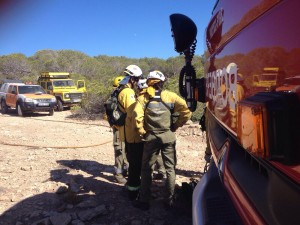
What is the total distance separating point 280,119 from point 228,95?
2.35 feet

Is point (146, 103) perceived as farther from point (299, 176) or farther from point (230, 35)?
point (299, 176)

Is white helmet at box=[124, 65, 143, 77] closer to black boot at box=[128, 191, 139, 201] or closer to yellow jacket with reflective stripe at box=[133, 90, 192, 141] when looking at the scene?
yellow jacket with reflective stripe at box=[133, 90, 192, 141]

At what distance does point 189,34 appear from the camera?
258cm

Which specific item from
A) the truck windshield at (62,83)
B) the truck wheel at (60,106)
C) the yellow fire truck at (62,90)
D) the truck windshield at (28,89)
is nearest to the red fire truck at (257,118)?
the truck windshield at (28,89)

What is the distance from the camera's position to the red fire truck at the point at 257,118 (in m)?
0.73

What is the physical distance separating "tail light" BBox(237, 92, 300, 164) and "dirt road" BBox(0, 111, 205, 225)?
339 centimetres

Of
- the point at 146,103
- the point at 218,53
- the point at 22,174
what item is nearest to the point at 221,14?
the point at 218,53

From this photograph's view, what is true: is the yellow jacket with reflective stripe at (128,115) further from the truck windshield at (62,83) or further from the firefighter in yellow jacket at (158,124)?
the truck windshield at (62,83)

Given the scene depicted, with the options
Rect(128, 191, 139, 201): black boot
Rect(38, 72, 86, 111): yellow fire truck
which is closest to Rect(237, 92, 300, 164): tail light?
Rect(128, 191, 139, 201): black boot

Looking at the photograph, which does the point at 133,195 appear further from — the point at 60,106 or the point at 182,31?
the point at 60,106

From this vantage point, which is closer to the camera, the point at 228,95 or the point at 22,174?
the point at 228,95

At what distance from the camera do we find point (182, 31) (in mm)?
2545

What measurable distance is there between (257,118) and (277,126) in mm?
49

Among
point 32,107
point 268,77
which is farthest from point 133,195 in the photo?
point 32,107
